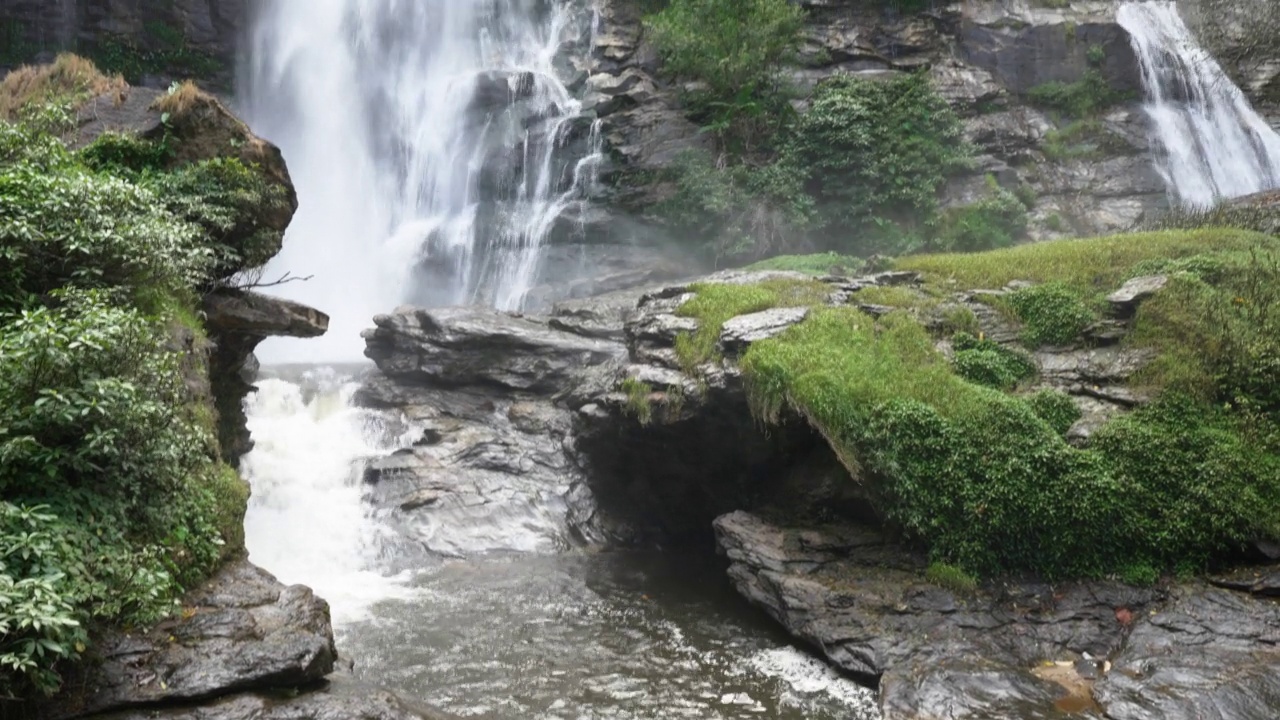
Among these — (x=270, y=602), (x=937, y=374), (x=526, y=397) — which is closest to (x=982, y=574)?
(x=937, y=374)

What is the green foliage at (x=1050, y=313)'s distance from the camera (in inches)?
393

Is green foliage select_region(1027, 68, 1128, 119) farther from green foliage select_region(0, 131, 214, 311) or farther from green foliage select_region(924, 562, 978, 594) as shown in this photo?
green foliage select_region(0, 131, 214, 311)

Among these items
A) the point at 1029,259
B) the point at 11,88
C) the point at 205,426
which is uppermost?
the point at 11,88

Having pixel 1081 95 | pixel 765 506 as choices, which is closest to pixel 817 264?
pixel 765 506

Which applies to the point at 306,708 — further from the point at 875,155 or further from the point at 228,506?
the point at 875,155

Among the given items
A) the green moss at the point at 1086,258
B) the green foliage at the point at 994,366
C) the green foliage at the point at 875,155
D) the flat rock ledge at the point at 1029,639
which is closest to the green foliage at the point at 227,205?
the flat rock ledge at the point at 1029,639

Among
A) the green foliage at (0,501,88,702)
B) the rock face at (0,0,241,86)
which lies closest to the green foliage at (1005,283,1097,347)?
the green foliage at (0,501,88,702)

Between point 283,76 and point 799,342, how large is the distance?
75.7 feet

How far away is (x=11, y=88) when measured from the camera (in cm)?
1168

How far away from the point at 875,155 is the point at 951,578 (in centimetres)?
1564

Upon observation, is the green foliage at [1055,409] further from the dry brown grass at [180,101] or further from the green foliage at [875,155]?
the green foliage at [875,155]

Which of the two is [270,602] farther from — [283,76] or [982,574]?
[283,76]

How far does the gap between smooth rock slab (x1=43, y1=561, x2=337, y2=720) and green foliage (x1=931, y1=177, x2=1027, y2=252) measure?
17454mm

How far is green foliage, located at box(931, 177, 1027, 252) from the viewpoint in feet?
64.1
